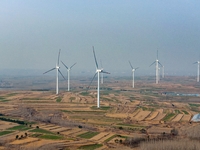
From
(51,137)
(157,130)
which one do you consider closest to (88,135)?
(51,137)

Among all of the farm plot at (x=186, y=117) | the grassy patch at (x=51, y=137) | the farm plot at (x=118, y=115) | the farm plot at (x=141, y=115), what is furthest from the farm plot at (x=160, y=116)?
the grassy patch at (x=51, y=137)

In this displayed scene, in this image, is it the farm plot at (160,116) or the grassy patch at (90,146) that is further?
the farm plot at (160,116)

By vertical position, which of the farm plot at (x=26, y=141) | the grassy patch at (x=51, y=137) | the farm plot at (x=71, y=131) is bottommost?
the farm plot at (x=26, y=141)

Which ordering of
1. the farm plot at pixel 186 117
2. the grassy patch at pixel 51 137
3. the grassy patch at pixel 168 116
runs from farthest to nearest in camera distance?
the grassy patch at pixel 168 116 → the farm plot at pixel 186 117 → the grassy patch at pixel 51 137

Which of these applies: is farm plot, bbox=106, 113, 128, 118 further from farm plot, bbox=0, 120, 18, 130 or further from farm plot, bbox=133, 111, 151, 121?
farm plot, bbox=0, 120, 18, 130

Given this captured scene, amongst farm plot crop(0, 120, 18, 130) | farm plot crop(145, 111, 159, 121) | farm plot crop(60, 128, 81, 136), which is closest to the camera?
farm plot crop(60, 128, 81, 136)

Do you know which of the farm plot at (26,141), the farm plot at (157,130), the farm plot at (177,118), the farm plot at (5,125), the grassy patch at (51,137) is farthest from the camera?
the farm plot at (177,118)

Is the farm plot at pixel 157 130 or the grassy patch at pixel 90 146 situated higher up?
the farm plot at pixel 157 130

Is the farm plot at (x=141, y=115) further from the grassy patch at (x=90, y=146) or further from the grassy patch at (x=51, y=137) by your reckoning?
the grassy patch at (x=90, y=146)

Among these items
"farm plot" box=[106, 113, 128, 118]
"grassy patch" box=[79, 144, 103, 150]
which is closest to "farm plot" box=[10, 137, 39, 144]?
"grassy patch" box=[79, 144, 103, 150]

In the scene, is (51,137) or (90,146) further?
(51,137)

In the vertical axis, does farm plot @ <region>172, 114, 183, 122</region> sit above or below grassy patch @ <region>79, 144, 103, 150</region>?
above

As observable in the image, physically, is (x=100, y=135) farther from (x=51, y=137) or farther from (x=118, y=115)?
(x=118, y=115)

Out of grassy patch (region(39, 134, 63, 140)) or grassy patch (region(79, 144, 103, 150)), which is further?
grassy patch (region(39, 134, 63, 140))
